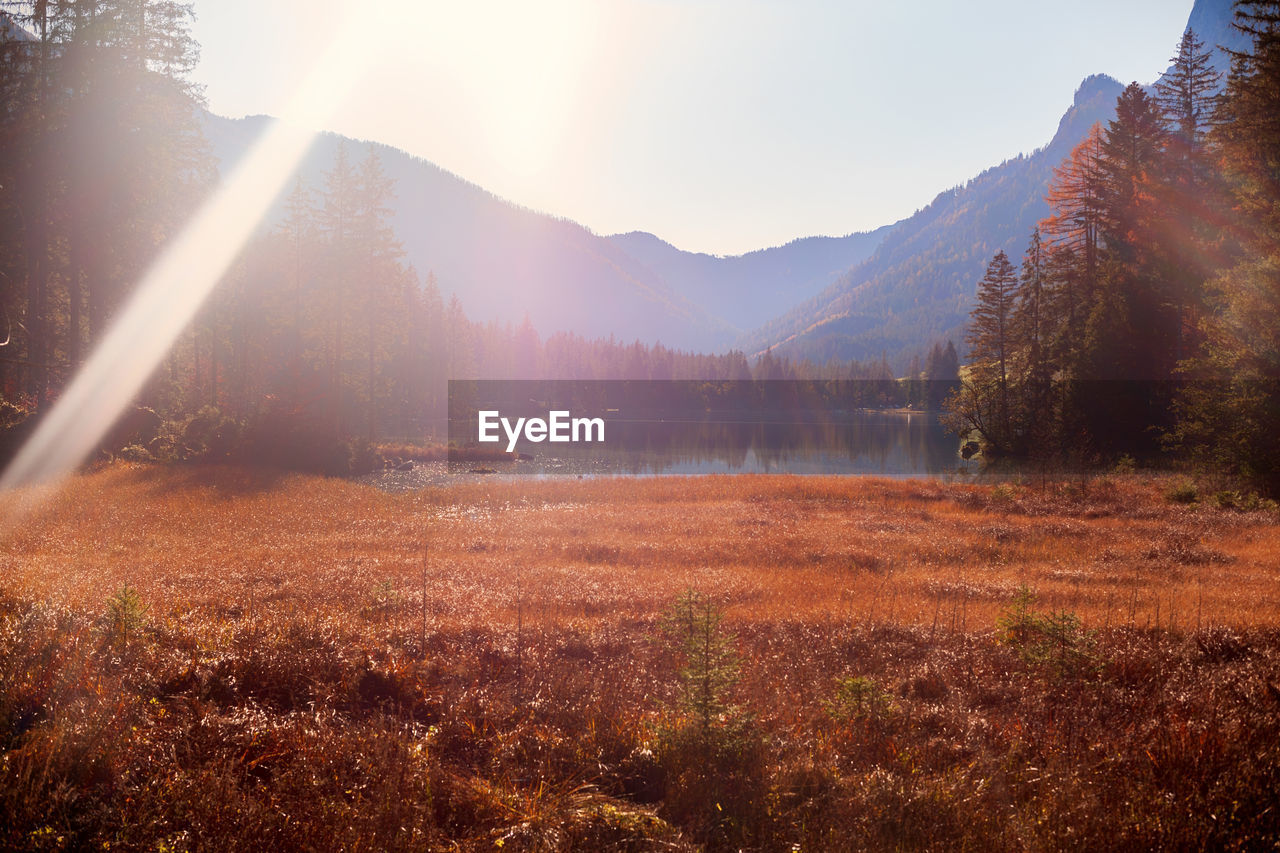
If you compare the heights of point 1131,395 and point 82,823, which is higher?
point 1131,395

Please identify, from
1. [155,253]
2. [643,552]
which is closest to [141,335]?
[155,253]

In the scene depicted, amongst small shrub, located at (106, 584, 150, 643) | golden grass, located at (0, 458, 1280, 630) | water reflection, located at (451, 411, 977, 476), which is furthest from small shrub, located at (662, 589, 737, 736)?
water reflection, located at (451, 411, 977, 476)

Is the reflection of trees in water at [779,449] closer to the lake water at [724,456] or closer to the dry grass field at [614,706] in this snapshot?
the lake water at [724,456]

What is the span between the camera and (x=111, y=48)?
28.3m

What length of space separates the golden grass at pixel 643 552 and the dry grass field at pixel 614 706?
0.20m

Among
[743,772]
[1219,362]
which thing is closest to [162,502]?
[743,772]

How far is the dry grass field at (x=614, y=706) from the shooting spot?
168 inches

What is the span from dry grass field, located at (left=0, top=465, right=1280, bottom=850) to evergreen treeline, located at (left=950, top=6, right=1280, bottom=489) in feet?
40.5

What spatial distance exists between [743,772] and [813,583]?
10894mm

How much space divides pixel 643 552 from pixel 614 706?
508 inches

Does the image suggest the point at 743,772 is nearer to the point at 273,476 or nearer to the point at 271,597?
the point at 271,597

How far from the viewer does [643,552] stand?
19703 millimetres

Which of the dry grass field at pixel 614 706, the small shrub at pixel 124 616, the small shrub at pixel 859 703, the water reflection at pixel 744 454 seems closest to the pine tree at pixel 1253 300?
the dry grass field at pixel 614 706

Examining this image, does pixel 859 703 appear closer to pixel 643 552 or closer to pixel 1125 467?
pixel 643 552
